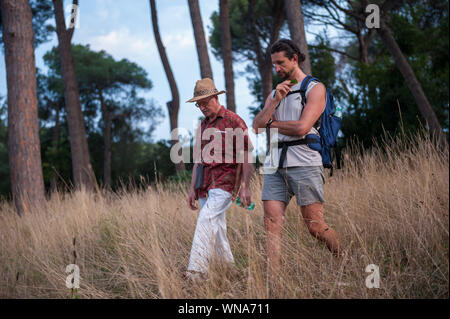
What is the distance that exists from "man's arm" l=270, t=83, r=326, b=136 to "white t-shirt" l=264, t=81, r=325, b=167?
8 centimetres

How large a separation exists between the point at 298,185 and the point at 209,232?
2.94 ft

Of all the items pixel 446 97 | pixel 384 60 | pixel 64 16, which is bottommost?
pixel 446 97

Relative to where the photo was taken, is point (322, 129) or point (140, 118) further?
point (140, 118)

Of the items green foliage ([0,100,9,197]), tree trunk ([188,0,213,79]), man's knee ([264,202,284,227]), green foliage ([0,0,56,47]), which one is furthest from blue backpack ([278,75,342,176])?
green foliage ([0,100,9,197])

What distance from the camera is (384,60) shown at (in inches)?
493

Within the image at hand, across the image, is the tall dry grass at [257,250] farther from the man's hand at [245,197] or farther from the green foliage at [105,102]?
the green foliage at [105,102]

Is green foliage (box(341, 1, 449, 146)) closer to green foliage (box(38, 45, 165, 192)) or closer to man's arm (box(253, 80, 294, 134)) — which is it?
man's arm (box(253, 80, 294, 134))

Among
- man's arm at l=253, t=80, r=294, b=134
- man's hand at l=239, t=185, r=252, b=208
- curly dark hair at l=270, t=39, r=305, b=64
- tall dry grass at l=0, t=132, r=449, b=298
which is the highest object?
curly dark hair at l=270, t=39, r=305, b=64

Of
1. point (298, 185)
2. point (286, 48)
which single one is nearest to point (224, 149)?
point (298, 185)

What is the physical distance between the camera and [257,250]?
3891mm

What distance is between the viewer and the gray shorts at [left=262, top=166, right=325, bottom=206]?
111 inches
